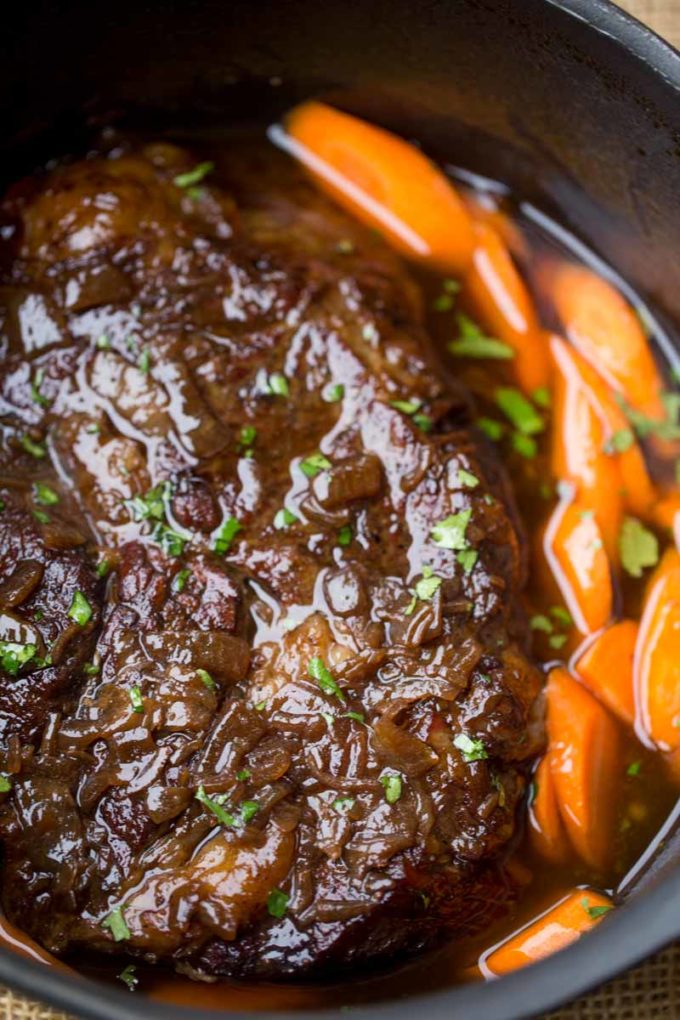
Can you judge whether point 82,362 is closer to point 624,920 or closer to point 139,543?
point 139,543

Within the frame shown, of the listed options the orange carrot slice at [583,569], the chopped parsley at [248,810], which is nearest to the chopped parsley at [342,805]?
the chopped parsley at [248,810]

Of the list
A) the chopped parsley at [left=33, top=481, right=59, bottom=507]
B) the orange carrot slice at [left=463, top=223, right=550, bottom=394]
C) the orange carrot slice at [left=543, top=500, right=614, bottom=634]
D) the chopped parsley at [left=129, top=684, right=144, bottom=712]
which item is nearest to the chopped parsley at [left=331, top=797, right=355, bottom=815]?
the chopped parsley at [left=129, top=684, right=144, bottom=712]

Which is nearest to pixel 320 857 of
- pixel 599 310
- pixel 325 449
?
pixel 325 449

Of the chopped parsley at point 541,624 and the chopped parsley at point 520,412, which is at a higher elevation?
the chopped parsley at point 520,412

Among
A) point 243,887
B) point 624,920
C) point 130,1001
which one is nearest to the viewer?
point 130,1001

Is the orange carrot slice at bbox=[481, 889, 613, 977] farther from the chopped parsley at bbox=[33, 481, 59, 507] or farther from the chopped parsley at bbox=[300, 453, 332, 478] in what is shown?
the chopped parsley at bbox=[33, 481, 59, 507]

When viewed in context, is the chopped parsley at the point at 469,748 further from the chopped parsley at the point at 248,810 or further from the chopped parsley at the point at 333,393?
the chopped parsley at the point at 333,393
